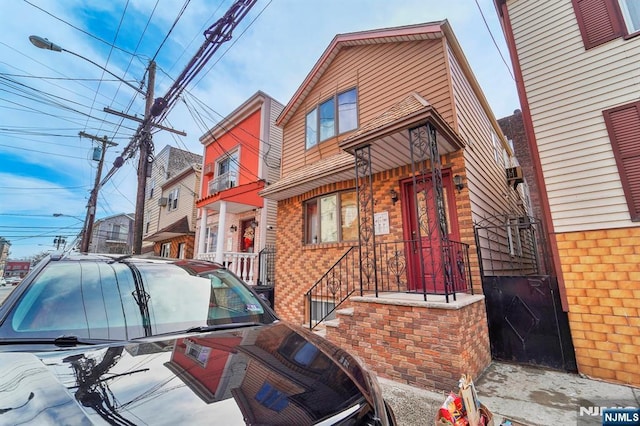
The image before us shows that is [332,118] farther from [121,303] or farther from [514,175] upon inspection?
[121,303]

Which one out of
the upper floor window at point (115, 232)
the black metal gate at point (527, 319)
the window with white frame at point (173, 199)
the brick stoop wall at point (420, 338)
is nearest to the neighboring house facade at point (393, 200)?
the brick stoop wall at point (420, 338)

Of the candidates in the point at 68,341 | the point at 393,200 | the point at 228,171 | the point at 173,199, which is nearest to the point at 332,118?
the point at 393,200

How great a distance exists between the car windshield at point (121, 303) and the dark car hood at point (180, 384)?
0.22 meters

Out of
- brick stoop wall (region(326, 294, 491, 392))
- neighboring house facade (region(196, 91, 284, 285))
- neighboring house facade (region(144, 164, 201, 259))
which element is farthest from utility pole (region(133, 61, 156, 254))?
brick stoop wall (region(326, 294, 491, 392))

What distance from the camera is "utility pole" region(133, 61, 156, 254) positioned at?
322 inches

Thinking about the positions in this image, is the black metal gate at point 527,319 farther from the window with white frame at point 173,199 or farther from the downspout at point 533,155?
the window with white frame at point 173,199

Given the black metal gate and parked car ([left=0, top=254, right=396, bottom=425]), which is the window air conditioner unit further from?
parked car ([left=0, top=254, right=396, bottom=425])

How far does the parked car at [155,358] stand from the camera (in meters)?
1.05

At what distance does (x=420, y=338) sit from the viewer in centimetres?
373

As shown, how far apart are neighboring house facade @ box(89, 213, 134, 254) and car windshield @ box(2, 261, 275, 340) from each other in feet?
111

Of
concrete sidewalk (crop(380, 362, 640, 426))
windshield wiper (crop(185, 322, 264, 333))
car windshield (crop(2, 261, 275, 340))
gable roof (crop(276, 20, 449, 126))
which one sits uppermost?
gable roof (crop(276, 20, 449, 126))

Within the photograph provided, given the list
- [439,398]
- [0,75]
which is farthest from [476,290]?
[0,75]

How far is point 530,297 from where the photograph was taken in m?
4.50

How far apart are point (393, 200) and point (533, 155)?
260 centimetres
